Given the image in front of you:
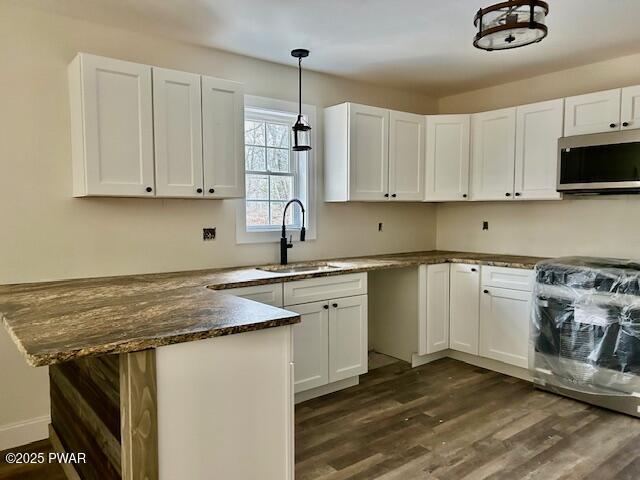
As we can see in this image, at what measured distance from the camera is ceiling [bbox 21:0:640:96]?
2.58 metres

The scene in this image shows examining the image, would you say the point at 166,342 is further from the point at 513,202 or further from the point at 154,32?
the point at 513,202

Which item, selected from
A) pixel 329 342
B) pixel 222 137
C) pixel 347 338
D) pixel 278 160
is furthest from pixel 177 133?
pixel 347 338

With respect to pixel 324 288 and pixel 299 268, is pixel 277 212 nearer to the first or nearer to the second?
pixel 299 268

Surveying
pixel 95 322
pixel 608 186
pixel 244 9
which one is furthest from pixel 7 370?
pixel 608 186

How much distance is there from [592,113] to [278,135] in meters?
2.38

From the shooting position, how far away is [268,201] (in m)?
3.67

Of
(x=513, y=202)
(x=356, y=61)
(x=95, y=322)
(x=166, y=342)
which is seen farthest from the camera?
(x=513, y=202)

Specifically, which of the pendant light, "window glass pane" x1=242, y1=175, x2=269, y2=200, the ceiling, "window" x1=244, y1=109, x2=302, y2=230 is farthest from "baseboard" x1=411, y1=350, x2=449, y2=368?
the ceiling

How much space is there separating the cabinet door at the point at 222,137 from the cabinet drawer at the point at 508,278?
2068mm

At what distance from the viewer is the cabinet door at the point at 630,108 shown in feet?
10.4

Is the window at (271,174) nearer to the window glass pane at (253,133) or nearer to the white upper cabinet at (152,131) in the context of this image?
the window glass pane at (253,133)

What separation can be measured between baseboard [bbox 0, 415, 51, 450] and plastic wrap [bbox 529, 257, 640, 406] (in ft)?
10.7

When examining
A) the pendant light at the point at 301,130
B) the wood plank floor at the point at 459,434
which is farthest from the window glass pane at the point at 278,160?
the wood plank floor at the point at 459,434

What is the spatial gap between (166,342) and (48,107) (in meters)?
1.97
